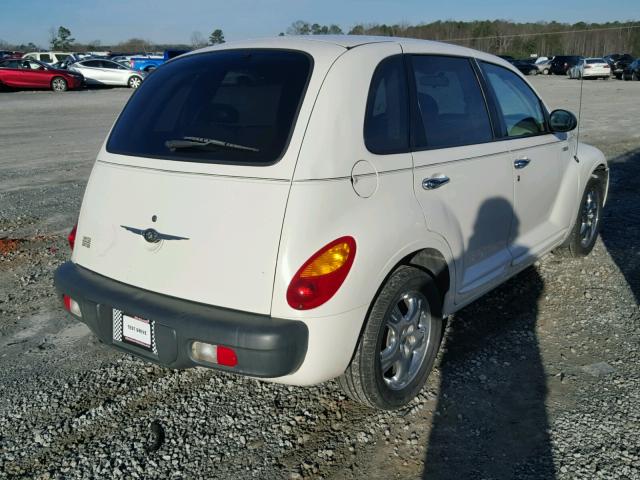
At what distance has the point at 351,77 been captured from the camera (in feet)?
9.30

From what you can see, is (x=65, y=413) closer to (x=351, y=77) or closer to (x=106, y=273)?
(x=106, y=273)

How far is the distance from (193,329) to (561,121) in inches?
→ 128

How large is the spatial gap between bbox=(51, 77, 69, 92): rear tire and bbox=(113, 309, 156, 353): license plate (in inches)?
1107

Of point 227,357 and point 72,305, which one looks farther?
point 72,305

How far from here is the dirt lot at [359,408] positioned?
9.06 ft

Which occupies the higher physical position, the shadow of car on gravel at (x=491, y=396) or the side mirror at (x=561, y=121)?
the side mirror at (x=561, y=121)

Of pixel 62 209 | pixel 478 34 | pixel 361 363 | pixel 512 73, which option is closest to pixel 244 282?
pixel 361 363

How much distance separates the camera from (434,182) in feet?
10.2

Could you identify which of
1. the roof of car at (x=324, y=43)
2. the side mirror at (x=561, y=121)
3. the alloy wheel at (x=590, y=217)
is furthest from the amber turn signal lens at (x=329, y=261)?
the alloy wheel at (x=590, y=217)

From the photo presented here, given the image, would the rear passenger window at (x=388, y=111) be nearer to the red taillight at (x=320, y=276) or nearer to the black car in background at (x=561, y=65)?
the red taillight at (x=320, y=276)

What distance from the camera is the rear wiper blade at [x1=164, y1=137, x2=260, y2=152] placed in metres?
2.81

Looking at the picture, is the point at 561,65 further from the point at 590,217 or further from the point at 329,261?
the point at 329,261

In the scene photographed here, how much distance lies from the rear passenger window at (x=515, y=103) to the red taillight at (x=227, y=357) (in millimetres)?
2352

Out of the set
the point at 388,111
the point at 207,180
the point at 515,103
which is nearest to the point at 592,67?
the point at 515,103
